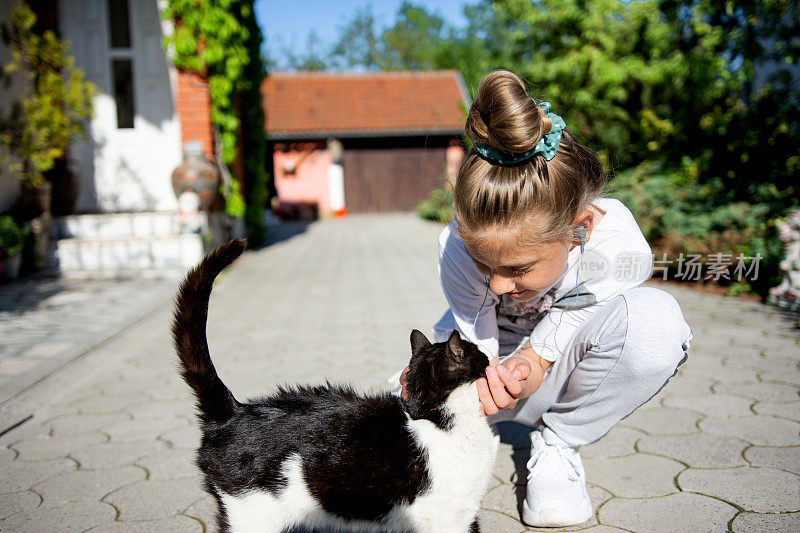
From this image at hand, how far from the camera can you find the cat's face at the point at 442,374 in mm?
1600

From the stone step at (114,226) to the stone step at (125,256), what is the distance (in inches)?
19.4

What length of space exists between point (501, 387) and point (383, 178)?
19.2m

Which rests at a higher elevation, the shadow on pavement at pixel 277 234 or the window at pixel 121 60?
the window at pixel 121 60

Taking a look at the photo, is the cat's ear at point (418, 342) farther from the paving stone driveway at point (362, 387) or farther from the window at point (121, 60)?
the window at point (121, 60)

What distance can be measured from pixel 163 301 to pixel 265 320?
49.2 inches

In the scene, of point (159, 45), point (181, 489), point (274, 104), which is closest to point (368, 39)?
point (274, 104)

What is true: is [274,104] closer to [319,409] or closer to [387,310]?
[387,310]

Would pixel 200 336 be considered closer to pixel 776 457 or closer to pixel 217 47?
pixel 776 457

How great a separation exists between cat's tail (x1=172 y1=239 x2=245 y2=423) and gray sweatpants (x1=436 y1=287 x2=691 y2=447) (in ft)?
3.56

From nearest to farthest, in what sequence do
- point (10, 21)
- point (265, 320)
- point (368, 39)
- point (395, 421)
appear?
1. point (395, 421)
2. point (265, 320)
3. point (10, 21)
4. point (368, 39)

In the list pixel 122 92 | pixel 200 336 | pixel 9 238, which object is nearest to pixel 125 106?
pixel 122 92

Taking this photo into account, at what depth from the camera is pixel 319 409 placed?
1.64m

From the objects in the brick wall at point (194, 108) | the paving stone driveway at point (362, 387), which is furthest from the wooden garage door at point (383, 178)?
the paving stone driveway at point (362, 387)

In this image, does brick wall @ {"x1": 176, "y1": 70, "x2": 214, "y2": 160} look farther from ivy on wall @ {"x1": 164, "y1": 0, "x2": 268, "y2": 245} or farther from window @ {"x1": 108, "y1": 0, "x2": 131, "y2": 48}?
window @ {"x1": 108, "y1": 0, "x2": 131, "y2": 48}
